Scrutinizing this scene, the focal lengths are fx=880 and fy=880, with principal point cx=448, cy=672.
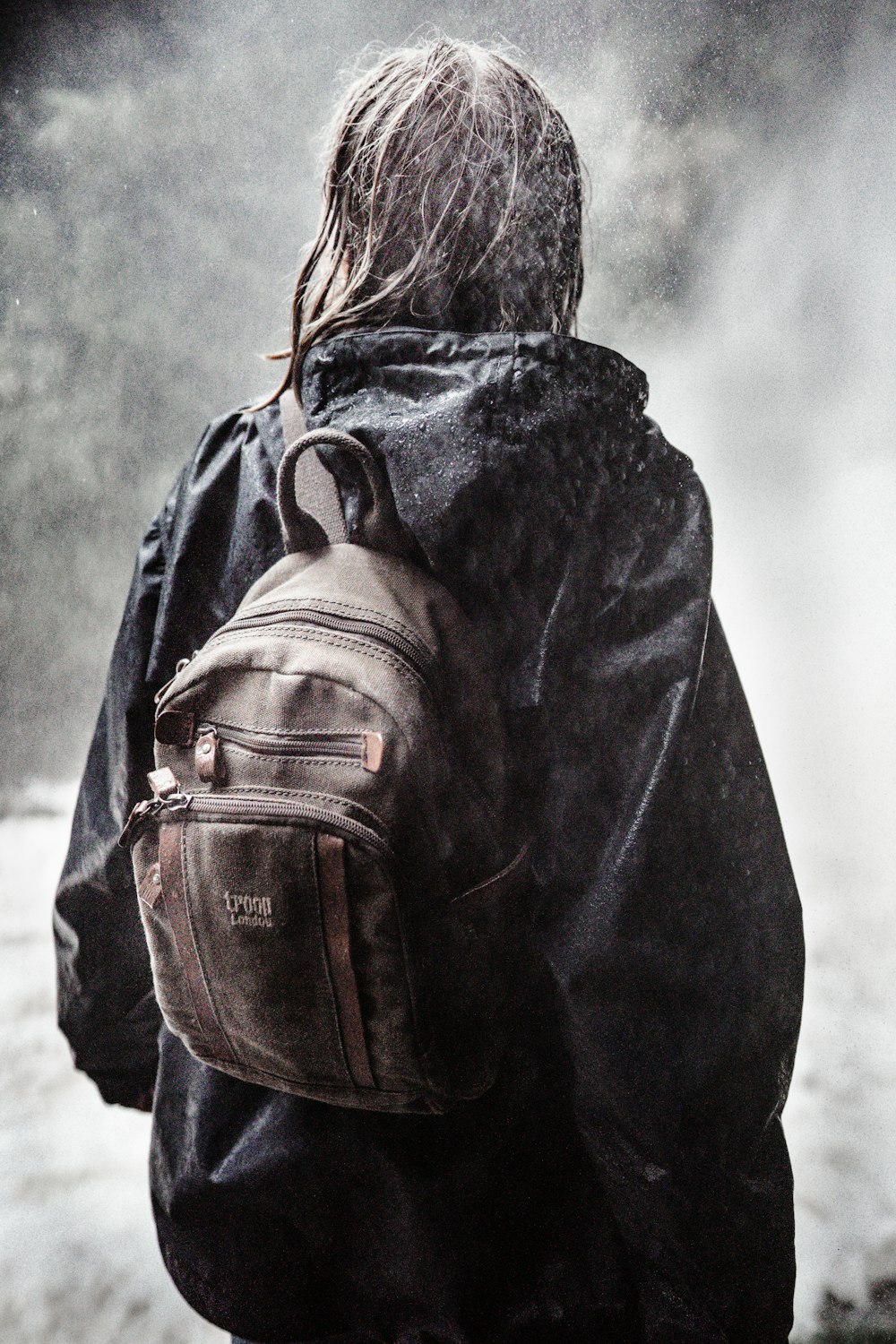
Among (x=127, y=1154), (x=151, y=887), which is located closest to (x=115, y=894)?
(x=151, y=887)

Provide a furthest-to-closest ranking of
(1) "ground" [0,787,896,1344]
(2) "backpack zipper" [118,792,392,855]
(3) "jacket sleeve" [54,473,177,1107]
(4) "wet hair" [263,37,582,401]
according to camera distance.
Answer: (1) "ground" [0,787,896,1344] → (3) "jacket sleeve" [54,473,177,1107] → (4) "wet hair" [263,37,582,401] → (2) "backpack zipper" [118,792,392,855]

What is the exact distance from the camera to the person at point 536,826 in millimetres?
575

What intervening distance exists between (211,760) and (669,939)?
0.32 metres

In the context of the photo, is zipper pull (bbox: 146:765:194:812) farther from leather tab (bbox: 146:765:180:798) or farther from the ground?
the ground

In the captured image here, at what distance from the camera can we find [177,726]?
562 millimetres

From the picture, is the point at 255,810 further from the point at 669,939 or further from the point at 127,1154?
the point at 127,1154

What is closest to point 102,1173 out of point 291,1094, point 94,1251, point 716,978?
point 94,1251

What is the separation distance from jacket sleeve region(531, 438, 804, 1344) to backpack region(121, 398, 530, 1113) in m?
0.06

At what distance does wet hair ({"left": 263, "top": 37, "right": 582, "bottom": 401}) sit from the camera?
2.08 feet

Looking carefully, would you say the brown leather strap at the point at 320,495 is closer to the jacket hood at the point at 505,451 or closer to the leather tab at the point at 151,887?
the jacket hood at the point at 505,451

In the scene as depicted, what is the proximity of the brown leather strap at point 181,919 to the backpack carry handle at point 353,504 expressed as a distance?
0.68ft

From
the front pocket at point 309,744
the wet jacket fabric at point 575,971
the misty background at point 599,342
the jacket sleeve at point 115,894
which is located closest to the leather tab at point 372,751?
the front pocket at point 309,744

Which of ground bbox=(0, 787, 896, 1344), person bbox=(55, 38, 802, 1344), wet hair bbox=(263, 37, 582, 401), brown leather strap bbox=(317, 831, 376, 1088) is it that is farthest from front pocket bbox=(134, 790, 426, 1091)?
ground bbox=(0, 787, 896, 1344)

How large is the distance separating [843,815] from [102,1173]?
40.5 inches
